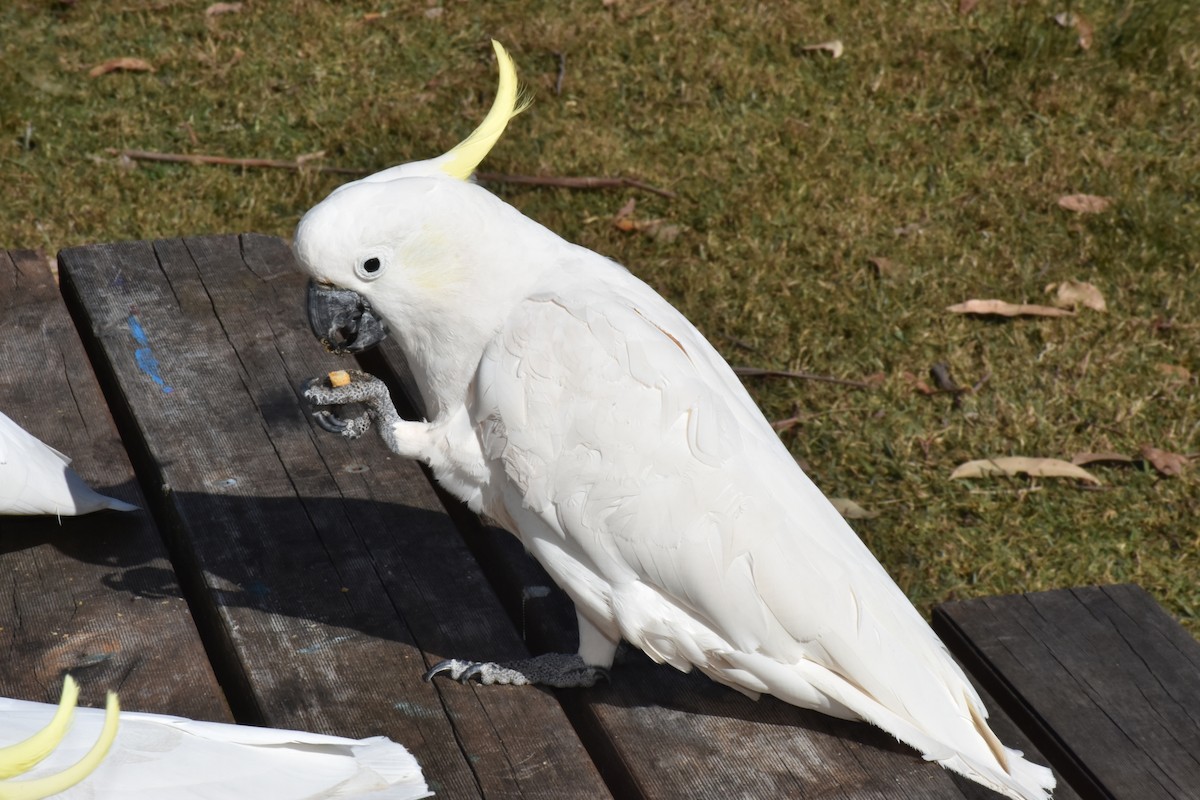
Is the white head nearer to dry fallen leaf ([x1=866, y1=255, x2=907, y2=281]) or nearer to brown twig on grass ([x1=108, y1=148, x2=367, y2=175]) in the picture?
dry fallen leaf ([x1=866, y1=255, x2=907, y2=281])

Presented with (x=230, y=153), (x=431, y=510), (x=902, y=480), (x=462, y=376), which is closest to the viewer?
(x=462, y=376)

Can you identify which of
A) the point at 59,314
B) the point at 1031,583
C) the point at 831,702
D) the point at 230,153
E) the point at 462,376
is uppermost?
the point at 462,376

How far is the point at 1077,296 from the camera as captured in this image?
3.42 meters

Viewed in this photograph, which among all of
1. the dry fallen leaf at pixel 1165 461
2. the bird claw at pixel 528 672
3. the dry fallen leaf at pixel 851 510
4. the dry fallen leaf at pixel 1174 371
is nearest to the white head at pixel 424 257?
the bird claw at pixel 528 672

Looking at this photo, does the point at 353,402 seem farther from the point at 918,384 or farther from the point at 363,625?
the point at 918,384

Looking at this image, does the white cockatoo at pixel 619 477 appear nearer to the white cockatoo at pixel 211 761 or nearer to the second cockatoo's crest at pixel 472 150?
the second cockatoo's crest at pixel 472 150

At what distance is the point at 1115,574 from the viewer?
2664 mm

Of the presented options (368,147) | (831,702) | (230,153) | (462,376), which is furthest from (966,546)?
(230,153)

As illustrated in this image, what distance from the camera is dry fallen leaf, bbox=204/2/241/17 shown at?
459 centimetres

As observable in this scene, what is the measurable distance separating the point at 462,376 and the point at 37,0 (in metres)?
3.76

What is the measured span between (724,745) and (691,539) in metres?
0.27

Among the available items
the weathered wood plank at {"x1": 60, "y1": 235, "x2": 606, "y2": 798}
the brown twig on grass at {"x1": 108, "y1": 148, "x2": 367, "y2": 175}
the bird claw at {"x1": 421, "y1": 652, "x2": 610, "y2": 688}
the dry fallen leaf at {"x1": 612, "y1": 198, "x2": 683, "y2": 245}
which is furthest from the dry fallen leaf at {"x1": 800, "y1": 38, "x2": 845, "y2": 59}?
the bird claw at {"x1": 421, "y1": 652, "x2": 610, "y2": 688}

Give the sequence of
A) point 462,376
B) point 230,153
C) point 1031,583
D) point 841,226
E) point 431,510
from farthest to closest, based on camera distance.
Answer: point 230,153, point 841,226, point 1031,583, point 431,510, point 462,376

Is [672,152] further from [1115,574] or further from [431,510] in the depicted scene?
[431,510]
